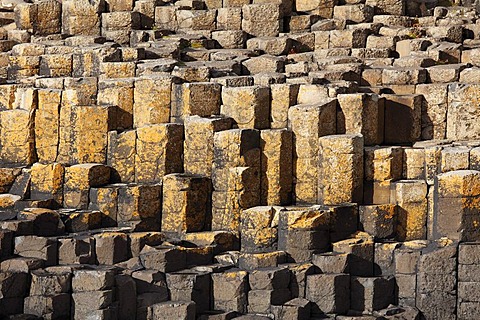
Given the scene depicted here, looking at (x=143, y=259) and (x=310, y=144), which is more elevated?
(x=310, y=144)

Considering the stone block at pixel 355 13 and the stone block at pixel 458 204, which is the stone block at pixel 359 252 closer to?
the stone block at pixel 458 204

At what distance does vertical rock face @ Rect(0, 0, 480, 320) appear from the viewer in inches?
1300

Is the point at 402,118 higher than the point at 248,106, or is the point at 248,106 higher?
the point at 248,106

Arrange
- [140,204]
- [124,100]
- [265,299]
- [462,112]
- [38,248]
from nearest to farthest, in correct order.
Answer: [265,299] → [38,248] → [140,204] → [462,112] → [124,100]

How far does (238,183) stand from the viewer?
114ft

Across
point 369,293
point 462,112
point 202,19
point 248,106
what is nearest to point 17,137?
point 248,106

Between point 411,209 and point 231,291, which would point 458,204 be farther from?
point 231,291

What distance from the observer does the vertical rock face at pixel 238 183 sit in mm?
33031

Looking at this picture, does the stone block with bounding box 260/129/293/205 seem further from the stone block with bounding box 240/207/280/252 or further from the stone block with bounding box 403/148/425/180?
the stone block with bounding box 403/148/425/180

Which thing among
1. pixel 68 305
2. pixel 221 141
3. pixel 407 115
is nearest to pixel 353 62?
pixel 407 115

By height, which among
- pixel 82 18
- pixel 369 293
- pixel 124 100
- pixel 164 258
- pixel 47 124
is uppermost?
pixel 82 18

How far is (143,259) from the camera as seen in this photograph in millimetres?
33344

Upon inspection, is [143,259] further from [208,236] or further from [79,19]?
[79,19]

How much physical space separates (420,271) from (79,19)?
44.0 feet
